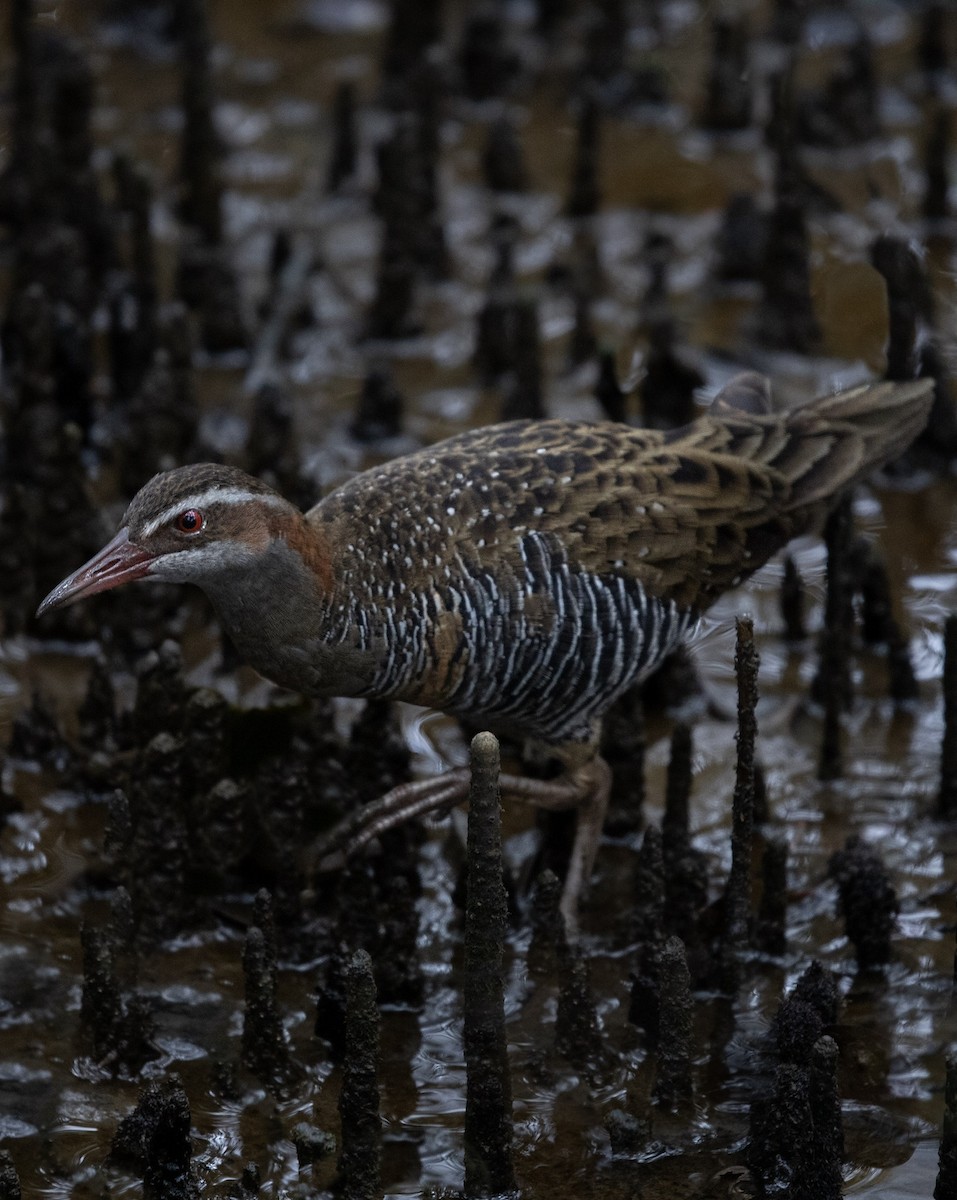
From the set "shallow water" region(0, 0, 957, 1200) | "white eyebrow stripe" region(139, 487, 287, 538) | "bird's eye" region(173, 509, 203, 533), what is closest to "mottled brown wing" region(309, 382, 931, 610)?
"white eyebrow stripe" region(139, 487, 287, 538)

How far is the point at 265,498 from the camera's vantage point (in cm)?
501

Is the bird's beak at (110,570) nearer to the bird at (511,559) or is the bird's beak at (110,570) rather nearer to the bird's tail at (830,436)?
the bird at (511,559)

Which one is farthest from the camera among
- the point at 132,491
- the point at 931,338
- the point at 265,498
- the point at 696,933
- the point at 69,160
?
the point at 69,160

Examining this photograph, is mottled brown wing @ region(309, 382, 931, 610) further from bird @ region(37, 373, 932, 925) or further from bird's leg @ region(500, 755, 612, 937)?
bird's leg @ region(500, 755, 612, 937)

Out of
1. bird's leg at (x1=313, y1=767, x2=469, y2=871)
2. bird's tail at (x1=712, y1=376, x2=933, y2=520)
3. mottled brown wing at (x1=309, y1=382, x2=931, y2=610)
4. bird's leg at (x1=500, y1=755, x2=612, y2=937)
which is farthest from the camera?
bird's tail at (x1=712, y1=376, x2=933, y2=520)

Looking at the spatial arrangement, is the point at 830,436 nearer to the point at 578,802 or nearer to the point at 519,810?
the point at 578,802

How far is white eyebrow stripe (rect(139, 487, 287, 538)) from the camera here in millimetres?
4871

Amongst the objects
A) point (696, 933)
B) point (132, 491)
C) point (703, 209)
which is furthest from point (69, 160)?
point (696, 933)

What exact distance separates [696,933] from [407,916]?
0.81 meters

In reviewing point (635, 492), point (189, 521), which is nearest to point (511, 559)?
point (635, 492)

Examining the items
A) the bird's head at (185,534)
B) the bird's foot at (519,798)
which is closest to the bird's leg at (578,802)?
the bird's foot at (519,798)

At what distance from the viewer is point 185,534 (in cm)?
491

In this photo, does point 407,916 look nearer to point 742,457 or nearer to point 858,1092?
point 858,1092

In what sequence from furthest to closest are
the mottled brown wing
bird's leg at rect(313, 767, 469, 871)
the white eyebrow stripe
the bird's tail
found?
the bird's tail
bird's leg at rect(313, 767, 469, 871)
the mottled brown wing
the white eyebrow stripe
